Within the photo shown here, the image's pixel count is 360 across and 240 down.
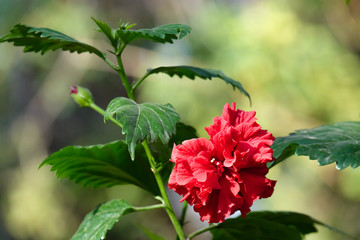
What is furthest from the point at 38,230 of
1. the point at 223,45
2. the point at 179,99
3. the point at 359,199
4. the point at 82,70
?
the point at 359,199

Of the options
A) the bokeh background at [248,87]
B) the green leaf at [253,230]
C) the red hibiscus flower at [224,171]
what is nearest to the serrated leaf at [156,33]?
→ the red hibiscus flower at [224,171]

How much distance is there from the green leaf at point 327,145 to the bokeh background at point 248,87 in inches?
87.8

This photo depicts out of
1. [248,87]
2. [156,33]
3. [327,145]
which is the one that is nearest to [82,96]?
[156,33]

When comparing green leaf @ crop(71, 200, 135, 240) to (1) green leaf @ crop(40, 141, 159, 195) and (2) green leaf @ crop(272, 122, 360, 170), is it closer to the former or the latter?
(1) green leaf @ crop(40, 141, 159, 195)

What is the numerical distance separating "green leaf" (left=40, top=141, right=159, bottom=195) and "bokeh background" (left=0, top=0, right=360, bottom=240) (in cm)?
225

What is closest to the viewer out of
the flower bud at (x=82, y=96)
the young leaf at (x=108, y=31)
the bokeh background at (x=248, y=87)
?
the young leaf at (x=108, y=31)

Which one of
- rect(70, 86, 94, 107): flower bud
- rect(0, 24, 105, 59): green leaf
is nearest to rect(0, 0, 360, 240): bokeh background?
rect(70, 86, 94, 107): flower bud

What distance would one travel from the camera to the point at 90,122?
617cm

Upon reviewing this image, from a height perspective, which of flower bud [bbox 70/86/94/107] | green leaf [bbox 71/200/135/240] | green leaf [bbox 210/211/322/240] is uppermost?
flower bud [bbox 70/86/94/107]

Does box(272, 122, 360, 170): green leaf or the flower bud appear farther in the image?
the flower bud

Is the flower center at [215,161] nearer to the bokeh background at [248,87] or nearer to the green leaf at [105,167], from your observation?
the green leaf at [105,167]

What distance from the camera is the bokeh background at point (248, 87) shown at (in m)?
3.13

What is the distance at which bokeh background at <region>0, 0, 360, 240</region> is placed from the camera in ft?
10.3

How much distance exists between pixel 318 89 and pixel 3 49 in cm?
395
